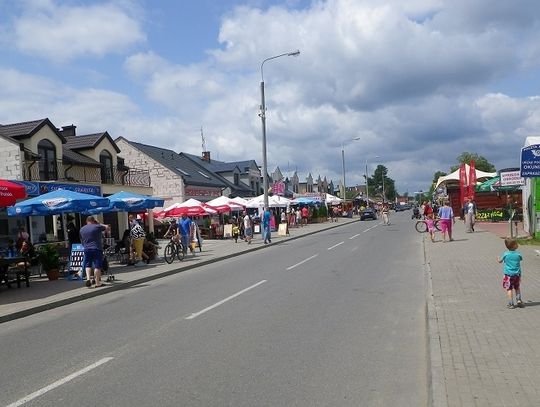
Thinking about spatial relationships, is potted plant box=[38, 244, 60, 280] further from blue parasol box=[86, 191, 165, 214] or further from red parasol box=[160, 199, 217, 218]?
red parasol box=[160, 199, 217, 218]

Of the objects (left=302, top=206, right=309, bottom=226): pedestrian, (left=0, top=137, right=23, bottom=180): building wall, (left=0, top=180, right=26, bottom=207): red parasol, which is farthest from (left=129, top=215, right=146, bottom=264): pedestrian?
(left=302, top=206, right=309, bottom=226): pedestrian

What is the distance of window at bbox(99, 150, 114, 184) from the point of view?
31703 millimetres

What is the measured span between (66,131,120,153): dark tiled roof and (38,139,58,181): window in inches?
156

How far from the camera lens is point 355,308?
9406mm

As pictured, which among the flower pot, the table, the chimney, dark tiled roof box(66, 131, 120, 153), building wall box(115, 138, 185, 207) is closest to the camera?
the table

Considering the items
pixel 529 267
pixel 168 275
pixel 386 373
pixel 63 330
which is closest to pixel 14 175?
pixel 168 275

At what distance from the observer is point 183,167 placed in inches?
2042

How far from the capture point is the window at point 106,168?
31703 millimetres

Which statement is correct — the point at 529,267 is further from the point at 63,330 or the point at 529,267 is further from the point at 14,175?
the point at 14,175

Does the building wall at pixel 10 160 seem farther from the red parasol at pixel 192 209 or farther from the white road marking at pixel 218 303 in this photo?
the white road marking at pixel 218 303

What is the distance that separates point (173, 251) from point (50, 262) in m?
4.86

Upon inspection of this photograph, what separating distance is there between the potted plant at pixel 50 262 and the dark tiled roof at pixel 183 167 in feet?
101

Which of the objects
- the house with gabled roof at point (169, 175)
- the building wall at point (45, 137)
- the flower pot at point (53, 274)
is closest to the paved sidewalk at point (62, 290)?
the flower pot at point (53, 274)

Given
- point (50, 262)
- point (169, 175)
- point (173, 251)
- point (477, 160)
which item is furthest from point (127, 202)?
point (477, 160)
